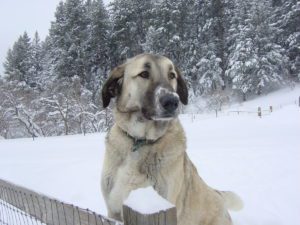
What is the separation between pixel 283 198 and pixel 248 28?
117ft

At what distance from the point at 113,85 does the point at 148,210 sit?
2272mm

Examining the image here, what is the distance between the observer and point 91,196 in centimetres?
773

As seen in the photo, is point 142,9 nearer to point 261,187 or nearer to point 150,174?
point 261,187

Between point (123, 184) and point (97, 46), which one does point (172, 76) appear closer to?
point (123, 184)

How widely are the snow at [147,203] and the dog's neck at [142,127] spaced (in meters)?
1.74

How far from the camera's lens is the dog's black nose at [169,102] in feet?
11.5

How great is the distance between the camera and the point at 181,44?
1779 inches

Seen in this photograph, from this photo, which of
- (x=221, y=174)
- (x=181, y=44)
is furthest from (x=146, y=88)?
(x=181, y=44)

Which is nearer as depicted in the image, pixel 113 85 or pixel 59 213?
pixel 59 213

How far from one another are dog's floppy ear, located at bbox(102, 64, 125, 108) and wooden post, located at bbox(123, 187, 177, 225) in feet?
6.94

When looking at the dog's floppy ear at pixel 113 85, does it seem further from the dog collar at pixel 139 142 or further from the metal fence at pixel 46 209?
the metal fence at pixel 46 209

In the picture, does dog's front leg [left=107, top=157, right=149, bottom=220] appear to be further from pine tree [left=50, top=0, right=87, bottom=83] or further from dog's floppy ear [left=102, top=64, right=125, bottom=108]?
pine tree [left=50, top=0, right=87, bottom=83]

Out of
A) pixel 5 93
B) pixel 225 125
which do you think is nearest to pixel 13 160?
pixel 225 125

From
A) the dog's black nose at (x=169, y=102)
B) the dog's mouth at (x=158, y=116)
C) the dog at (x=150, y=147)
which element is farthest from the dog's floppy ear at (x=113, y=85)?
the dog's black nose at (x=169, y=102)
